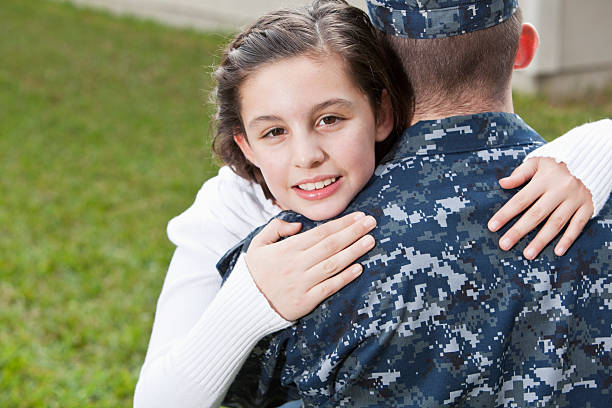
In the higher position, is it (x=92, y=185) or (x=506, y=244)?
(x=506, y=244)

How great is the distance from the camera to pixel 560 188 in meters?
1.54

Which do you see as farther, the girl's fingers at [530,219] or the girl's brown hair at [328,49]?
the girl's brown hair at [328,49]

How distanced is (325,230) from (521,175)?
0.40 meters

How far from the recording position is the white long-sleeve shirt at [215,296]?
1566mm

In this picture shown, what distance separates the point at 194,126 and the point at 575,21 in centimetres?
444

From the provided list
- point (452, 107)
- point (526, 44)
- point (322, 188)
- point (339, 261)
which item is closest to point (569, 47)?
point (526, 44)

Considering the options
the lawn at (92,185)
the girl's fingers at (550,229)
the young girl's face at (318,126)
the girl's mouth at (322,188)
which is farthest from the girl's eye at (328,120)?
the lawn at (92,185)

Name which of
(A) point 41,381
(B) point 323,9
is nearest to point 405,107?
(B) point 323,9

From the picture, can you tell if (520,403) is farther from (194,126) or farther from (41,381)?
(194,126)

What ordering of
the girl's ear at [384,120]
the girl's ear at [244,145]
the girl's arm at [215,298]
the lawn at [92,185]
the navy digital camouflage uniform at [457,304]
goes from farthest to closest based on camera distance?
the lawn at [92,185] < the girl's ear at [244,145] < the girl's ear at [384,120] < the girl's arm at [215,298] < the navy digital camouflage uniform at [457,304]

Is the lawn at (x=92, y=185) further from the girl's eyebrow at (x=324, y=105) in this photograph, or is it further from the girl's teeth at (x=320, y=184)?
the girl's teeth at (x=320, y=184)

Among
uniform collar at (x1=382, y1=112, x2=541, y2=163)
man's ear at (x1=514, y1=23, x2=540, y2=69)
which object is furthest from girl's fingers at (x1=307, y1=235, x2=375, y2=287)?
man's ear at (x1=514, y1=23, x2=540, y2=69)

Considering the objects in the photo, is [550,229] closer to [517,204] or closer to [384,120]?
[517,204]

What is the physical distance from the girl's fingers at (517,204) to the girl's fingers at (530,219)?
0.5 inches
